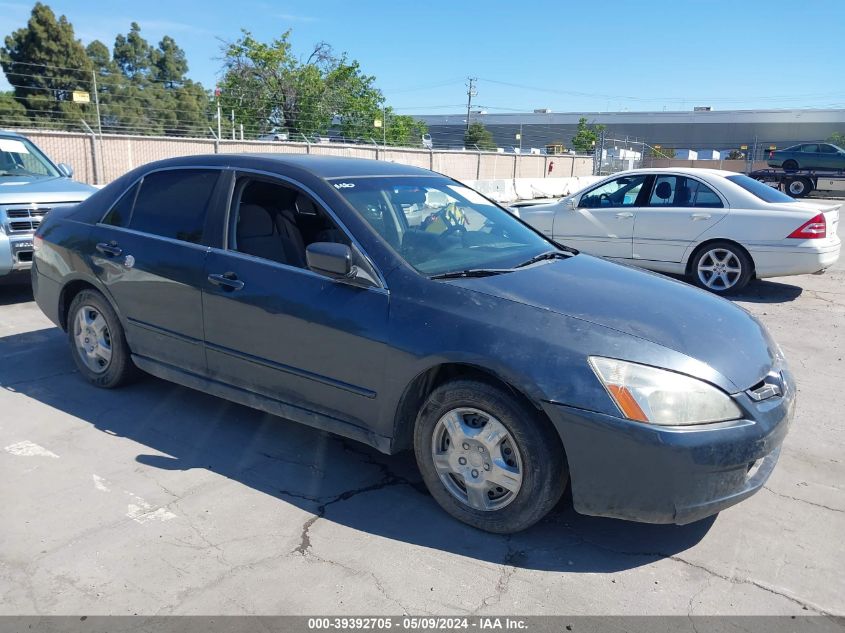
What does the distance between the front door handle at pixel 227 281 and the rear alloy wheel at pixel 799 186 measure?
106ft

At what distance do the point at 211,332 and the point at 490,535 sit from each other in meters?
2.02

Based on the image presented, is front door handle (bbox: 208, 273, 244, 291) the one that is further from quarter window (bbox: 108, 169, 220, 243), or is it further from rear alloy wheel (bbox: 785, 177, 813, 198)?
rear alloy wheel (bbox: 785, 177, 813, 198)

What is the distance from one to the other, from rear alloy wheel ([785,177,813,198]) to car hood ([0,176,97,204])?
101 feet

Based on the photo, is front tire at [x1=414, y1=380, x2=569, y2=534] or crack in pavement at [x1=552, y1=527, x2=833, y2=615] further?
front tire at [x1=414, y1=380, x2=569, y2=534]

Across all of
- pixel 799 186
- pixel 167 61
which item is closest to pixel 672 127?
pixel 799 186

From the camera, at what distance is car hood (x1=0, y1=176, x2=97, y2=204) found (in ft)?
24.4

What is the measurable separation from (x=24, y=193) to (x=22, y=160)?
4.60 ft

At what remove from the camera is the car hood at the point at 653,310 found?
3.13 metres

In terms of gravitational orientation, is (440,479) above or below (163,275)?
below

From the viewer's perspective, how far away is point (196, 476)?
3832 mm

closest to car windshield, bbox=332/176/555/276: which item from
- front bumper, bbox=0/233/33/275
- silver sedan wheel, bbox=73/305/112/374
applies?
silver sedan wheel, bbox=73/305/112/374
